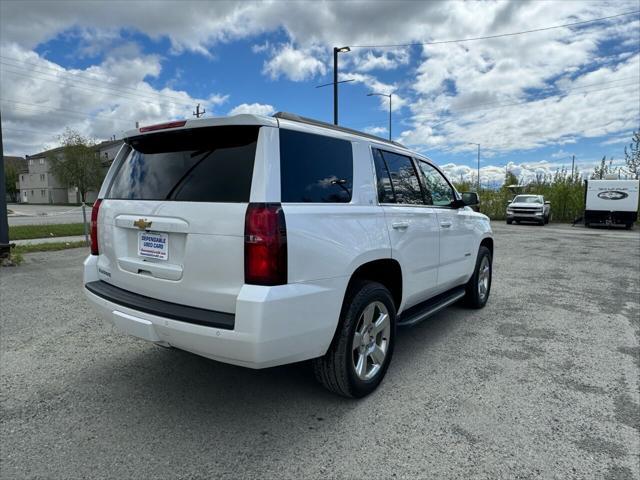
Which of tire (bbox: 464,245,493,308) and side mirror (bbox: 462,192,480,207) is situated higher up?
side mirror (bbox: 462,192,480,207)

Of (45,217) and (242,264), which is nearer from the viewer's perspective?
(242,264)

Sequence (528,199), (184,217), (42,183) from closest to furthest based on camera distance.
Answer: (184,217)
(528,199)
(42,183)

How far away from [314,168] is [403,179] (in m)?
1.27

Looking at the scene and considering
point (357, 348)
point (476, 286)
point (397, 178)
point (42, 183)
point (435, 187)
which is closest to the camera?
point (357, 348)

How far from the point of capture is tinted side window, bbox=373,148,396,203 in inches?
131

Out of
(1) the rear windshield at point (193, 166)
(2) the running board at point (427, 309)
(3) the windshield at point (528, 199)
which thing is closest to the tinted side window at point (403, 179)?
(2) the running board at point (427, 309)

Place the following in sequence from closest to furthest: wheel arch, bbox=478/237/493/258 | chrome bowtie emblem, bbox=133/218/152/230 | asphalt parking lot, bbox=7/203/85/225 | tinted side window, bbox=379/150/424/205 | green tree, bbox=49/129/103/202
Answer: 1. chrome bowtie emblem, bbox=133/218/152/230
2. tinted side window, bbox=379/150/424/205
3. wheel arch, bbox=478/237/493/258
4. asphalt parking lot, bbox=7/203/85/225
5. green tree, bbox=49/129/103/202

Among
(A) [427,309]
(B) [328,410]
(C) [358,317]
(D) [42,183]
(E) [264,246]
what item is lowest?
(B) [328,410]

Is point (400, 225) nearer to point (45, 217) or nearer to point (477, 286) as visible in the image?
point (477, 286)

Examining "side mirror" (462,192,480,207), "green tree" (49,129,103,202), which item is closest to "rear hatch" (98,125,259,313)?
"side mirror" (462,192,480,207)

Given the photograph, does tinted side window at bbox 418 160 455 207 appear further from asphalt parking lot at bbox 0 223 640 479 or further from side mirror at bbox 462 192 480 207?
asphalt parking lot at bbox 0 223 640 479

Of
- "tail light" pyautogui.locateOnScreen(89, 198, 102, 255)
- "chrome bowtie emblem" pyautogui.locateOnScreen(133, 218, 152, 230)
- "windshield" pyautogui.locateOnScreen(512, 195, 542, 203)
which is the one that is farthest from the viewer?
"windshield" pyautogui.locateOnScreen(512, 195, 542, 203)

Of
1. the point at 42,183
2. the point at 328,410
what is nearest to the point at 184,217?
the point at 328,410

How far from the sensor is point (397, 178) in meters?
3.64
